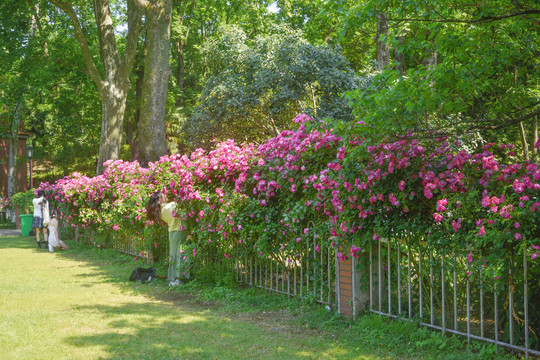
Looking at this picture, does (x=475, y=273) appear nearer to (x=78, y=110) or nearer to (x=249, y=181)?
(x=249, y=181)

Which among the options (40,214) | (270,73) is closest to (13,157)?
(40,214)

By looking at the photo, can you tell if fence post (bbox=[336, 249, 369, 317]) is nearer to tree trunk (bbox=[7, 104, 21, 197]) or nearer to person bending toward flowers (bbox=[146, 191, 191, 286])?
person bending toward flowers (bbox=[146, 191, 191, 286])

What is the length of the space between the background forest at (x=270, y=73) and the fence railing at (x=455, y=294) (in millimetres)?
1241

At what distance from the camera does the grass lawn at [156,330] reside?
517 centimetres

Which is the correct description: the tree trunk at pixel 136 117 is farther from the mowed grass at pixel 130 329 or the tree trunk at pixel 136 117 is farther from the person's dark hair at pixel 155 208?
the mowed grass at pixel 130 329

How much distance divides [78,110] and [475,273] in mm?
31616

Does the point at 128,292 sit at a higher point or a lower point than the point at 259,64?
lower

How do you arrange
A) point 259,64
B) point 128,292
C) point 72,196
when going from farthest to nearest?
point 72,196
point 259,64
point 128,292

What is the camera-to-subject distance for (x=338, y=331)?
587cm

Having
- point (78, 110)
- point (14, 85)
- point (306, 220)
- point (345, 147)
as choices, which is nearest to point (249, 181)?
point (306, 220)

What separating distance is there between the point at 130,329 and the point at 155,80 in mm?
10249

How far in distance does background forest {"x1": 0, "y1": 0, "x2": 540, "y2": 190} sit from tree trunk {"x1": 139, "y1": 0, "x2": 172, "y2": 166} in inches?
1.4

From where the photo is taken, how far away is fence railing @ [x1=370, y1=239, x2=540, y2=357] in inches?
176

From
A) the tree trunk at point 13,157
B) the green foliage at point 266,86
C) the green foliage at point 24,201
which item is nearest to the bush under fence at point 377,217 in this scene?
the green foliage at point 266,86
